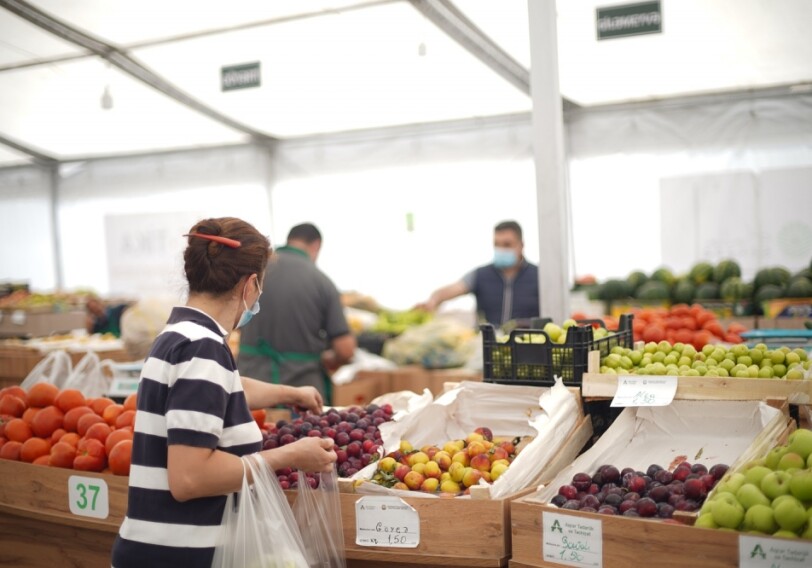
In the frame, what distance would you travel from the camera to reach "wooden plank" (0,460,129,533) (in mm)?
2730

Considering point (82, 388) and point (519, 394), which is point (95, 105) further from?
point (519, 394)

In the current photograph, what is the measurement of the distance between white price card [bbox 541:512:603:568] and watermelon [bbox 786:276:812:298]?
14.6 ft

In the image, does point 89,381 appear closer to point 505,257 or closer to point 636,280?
point 505,257

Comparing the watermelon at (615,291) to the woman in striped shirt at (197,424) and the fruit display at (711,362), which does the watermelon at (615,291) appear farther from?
the woman in striped shirt at (197,424)

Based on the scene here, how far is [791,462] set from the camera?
1.95m

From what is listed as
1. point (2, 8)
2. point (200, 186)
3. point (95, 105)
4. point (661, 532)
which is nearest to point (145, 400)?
point (661, 532)

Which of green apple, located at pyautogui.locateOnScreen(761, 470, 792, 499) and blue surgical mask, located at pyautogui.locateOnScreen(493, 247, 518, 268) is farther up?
blue surgical mask, located at pyautogui.locateOnScreen(493, 247, 518, 268)

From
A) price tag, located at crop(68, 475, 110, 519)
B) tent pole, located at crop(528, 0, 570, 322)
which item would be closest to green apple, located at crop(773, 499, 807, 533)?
tent pole, located at crop(528, 0, 570, 322)

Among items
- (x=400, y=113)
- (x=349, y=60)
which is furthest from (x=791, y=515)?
(x=400, y=113)

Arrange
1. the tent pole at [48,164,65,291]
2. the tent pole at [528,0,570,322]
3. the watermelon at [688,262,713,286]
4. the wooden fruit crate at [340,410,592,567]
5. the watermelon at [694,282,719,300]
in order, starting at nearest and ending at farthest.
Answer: the wooden fruit crate at [340,410,592,567]
the tent pole at [528,0,570,322]
the watermelon at [694,282,719,300]
the watermelon at [688,262,713,286]
the tent pole at [48,164,65,291]

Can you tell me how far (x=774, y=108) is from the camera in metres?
6.57

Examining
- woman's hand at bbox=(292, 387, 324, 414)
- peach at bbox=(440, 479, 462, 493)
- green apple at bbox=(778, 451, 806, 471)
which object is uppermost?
woman's hand at bbox=(292, 387, 324, 414)

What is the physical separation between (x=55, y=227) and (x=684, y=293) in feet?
25.5

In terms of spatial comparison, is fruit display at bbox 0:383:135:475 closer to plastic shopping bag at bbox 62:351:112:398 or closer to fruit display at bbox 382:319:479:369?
plastic shopping bag at bbox 62:351:112:398
